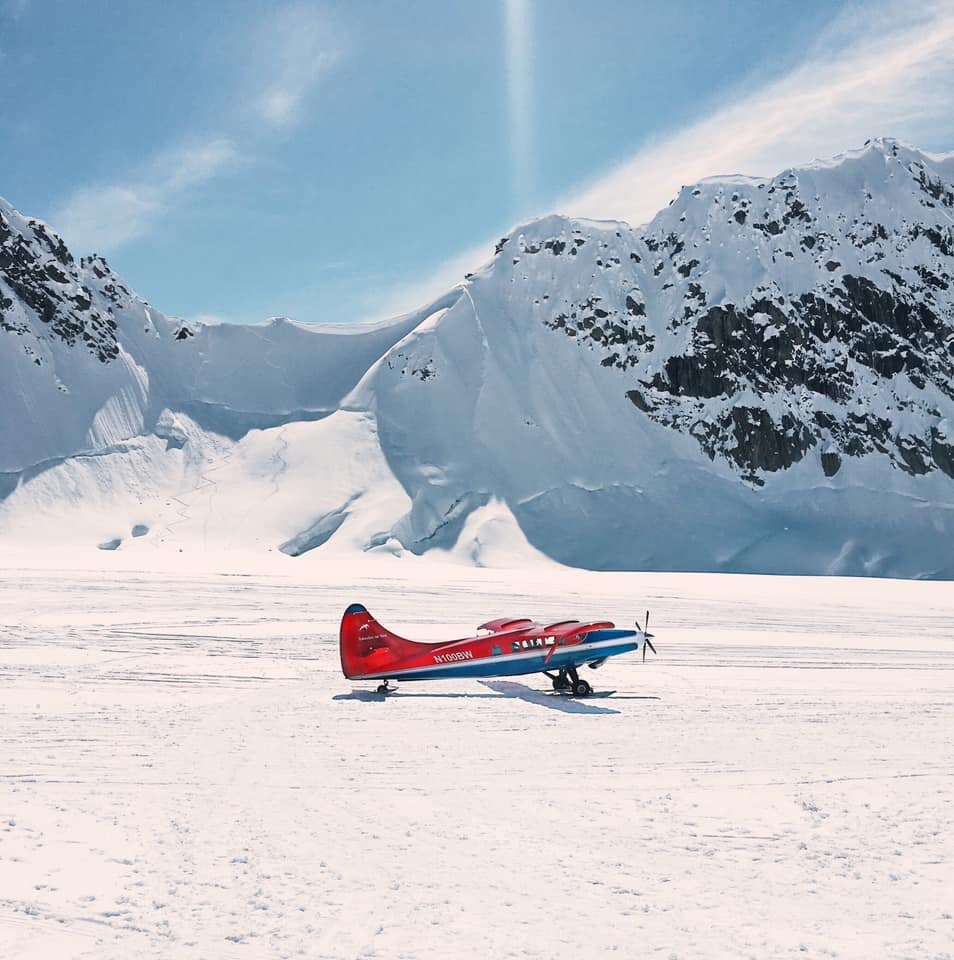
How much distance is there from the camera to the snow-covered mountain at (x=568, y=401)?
6431cm

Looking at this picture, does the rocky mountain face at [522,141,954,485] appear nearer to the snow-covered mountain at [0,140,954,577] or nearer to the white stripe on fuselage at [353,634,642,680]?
the snow-covered mountain at [0,140,954,577]

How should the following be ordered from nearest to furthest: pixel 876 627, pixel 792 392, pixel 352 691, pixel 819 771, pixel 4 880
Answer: pixel 4 880
pixel 819 771
pixel 352 691
pixel 876 627
pixel 792 392

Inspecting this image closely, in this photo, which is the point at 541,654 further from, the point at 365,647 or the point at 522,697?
the point at 365,647

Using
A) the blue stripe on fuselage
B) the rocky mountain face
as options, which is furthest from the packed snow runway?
the rocky mountain face

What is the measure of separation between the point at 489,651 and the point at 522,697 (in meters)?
1.16

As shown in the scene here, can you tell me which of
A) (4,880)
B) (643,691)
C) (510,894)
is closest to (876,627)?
(643,691)

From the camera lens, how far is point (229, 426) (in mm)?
74938

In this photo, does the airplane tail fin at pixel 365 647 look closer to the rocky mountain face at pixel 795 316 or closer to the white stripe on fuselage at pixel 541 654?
the white stripe on fuselage at pixel 541 654

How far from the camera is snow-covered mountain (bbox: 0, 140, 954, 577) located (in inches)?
2532

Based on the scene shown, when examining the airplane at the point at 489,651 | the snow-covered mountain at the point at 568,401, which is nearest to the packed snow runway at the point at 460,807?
the airplane at the point at 489,651

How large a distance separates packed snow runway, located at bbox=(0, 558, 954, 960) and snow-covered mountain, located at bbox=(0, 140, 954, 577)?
41.6 m

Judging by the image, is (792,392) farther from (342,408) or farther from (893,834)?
(893,834)

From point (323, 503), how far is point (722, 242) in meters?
46.2

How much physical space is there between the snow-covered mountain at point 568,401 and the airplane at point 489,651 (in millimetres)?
41317
